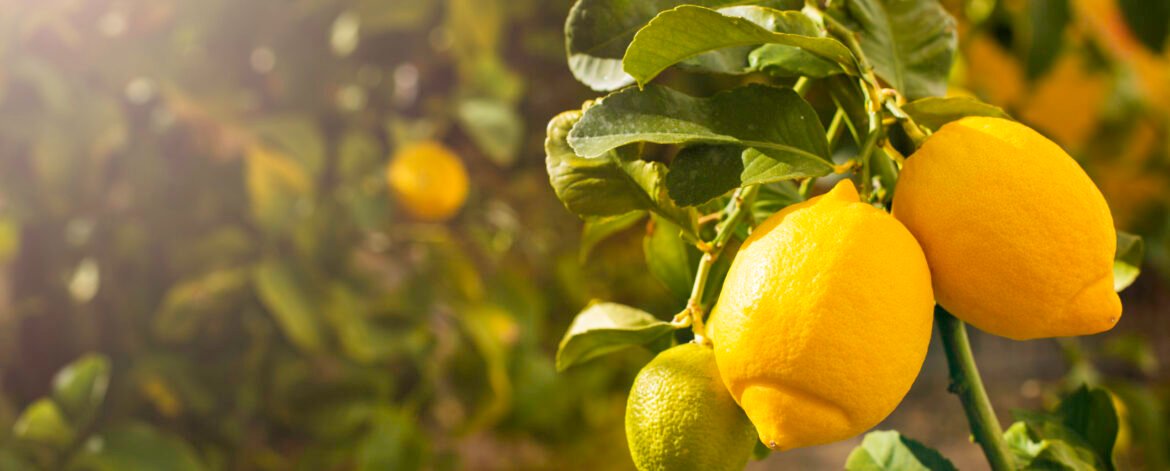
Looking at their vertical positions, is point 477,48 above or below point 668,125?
below

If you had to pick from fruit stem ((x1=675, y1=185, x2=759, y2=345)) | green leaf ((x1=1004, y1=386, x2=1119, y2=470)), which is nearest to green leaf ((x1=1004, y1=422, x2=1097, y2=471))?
green leaf ((x1=1004, y1=386, x2=1119, y2=470))

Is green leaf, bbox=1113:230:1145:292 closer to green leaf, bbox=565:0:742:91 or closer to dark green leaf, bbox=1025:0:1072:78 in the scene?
green leaf, bbox=565:0:742:91

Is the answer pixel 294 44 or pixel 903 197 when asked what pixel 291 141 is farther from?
pixel 903 197

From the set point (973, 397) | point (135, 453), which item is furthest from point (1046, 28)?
point (135, 453)

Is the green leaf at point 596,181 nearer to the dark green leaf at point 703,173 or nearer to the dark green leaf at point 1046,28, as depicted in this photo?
the dark green leaf at point 703,173

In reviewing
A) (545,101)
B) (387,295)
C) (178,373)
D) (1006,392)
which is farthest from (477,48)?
(1006,392)
